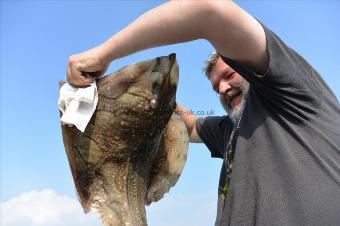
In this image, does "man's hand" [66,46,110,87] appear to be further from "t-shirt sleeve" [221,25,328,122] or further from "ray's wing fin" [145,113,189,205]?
"ray's wing fin" [145,113,189,205]

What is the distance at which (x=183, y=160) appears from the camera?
3.49 meters

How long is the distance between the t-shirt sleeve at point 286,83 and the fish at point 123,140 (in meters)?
0.63

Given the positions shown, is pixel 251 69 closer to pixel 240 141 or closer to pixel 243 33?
pixel 243 33

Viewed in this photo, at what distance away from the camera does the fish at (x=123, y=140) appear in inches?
114

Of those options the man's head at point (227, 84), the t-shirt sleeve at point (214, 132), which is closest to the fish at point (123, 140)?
the man's head at point (227, 84)

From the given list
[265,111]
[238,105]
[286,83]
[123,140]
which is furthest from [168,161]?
[286,83]

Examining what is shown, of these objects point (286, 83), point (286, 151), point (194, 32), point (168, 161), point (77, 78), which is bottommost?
point (168, 161)

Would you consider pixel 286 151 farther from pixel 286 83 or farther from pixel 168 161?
pixel 168 161

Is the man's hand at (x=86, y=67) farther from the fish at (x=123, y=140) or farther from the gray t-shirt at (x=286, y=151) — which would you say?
the gray t-shirt at (x=286, y=151)

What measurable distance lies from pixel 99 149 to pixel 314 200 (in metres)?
1.59

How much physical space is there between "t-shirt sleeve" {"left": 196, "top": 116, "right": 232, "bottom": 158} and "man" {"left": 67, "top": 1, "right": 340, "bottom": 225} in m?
1.32

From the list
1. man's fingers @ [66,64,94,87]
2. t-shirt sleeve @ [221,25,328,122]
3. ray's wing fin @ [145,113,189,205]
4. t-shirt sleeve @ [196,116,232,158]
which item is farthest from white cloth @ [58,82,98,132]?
t-shirt sleeve @ [196,116,232,158]

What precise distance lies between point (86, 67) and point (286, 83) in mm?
1336

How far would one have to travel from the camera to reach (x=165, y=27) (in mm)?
2307
